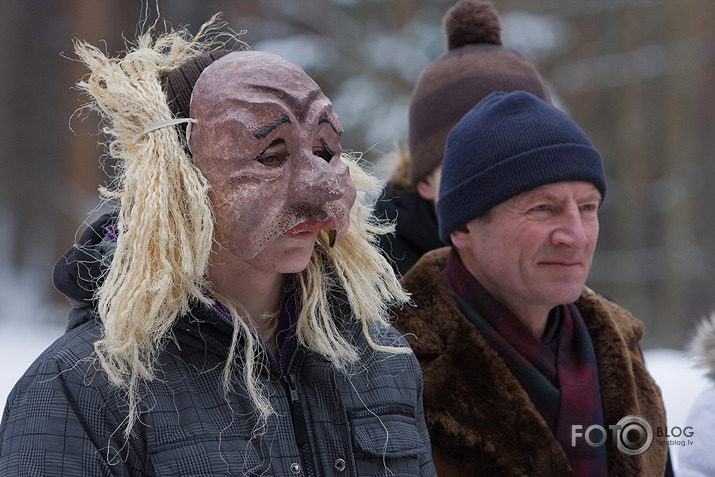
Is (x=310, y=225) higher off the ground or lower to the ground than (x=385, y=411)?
higher

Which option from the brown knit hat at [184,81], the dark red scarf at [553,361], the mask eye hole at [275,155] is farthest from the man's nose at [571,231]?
the brown knit hat at [184,81]

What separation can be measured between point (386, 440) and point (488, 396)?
52 centimetres

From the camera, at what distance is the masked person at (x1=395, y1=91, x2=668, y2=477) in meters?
1.90

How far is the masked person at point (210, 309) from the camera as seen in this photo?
129cm

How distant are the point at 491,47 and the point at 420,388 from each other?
1.58m

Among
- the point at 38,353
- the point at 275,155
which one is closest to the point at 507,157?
the point at 275,155

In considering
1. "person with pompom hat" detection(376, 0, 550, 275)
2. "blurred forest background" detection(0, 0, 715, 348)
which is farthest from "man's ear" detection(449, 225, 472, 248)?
"blurred forest background" detection(0, 0, 715, 348)

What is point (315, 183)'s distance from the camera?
1.42 m

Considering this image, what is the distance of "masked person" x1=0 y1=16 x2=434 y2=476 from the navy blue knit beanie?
1.96 ft

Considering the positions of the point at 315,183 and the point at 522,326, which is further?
the point at 522,326

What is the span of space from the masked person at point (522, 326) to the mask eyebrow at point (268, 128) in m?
0.77

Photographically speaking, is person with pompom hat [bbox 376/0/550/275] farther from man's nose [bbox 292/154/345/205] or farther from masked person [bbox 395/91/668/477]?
man's nose [bbox 292/154/345/205]

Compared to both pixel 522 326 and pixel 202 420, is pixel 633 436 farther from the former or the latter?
pixel 202 420

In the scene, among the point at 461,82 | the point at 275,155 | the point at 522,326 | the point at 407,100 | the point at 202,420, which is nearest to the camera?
the point at 202,420
